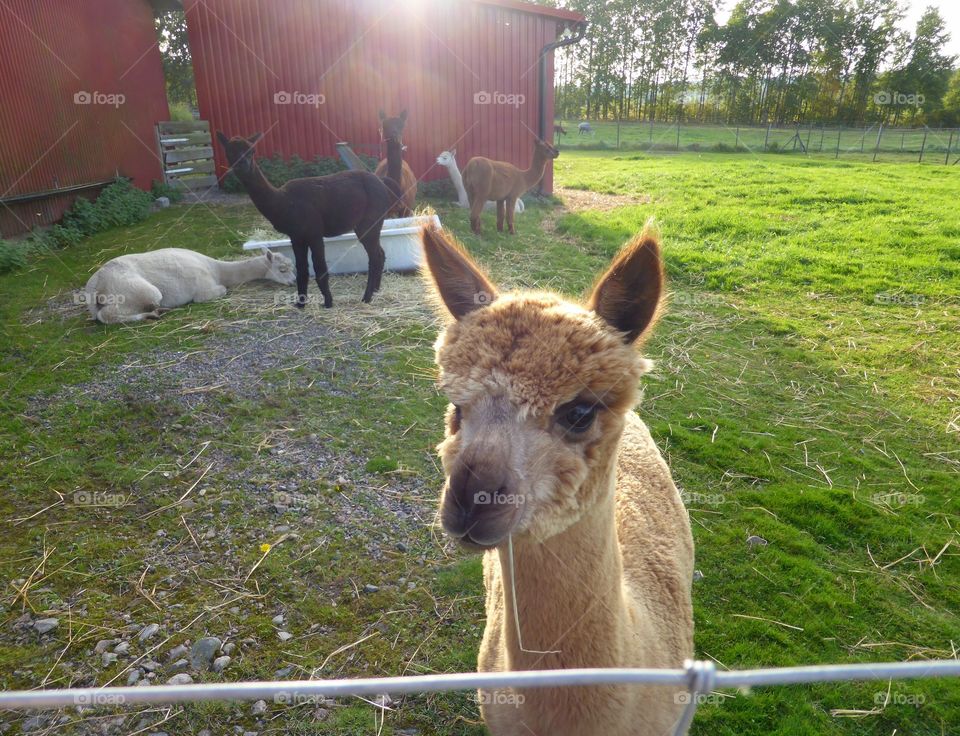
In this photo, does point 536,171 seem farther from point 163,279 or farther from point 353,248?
Answer: point 163,279

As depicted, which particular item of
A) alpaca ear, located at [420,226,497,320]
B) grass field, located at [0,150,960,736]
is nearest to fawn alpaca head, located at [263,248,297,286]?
grass field, located at [0,150,960,736]

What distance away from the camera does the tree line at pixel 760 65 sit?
3575cm

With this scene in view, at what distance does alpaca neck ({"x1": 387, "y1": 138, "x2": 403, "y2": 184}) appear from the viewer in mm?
8570

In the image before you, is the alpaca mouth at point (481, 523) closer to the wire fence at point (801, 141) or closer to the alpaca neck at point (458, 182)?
the alpaca neck at point (458, 182)

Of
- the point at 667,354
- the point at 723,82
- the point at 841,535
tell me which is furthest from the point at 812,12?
the point at 841,535

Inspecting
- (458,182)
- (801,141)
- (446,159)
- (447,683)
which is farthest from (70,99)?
(801,141)

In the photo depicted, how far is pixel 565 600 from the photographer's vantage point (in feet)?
5.68

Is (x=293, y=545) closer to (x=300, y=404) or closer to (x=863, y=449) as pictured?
(x=300, y=404)

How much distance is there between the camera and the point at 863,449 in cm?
471

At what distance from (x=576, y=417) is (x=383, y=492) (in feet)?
8.90

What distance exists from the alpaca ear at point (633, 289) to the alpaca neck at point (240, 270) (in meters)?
7.39

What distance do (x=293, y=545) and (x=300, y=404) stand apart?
182 centimetres

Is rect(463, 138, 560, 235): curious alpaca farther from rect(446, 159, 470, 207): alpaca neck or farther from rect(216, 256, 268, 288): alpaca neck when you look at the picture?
rect(216, 256, 268, 288): alpaca neck

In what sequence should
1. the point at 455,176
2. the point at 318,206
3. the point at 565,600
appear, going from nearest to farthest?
the point at 565,600 < the point at 318,206 < the point at 455,176
